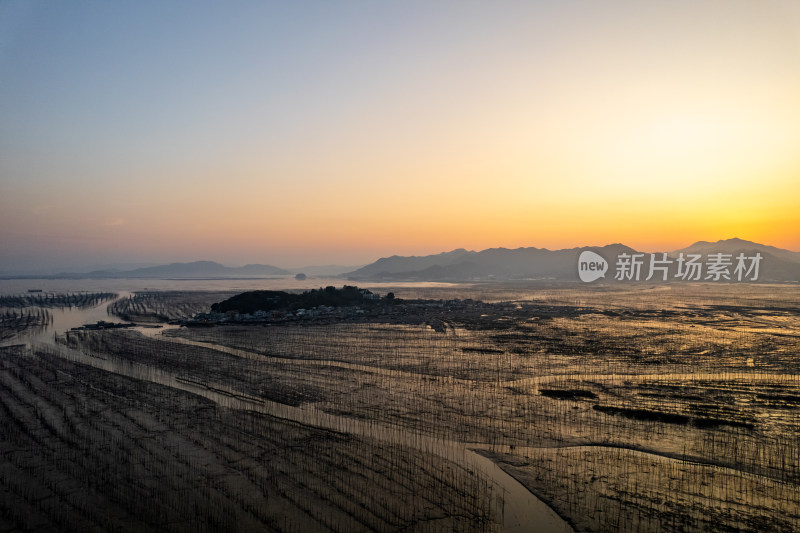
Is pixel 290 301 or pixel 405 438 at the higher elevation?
pixel 290 301

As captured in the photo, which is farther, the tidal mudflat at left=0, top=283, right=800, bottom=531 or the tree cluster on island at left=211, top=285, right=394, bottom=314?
the tree cluster on island at left=211, top=285, right=394, bottom=314

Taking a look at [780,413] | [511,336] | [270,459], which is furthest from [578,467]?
[511,336]

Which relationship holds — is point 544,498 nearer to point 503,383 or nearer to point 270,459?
point 270,459

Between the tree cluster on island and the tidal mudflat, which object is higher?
the tree cluster on island

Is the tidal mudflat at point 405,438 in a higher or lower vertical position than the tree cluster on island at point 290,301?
lower

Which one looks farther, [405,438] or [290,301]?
[290,301]
